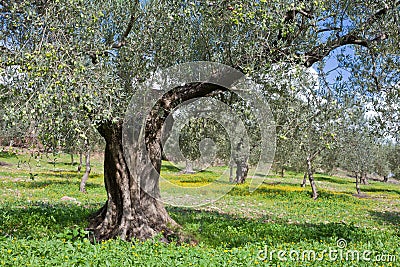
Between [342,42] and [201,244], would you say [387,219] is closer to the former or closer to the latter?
[342,42]

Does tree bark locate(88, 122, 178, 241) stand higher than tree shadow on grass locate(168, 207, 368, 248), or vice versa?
tree bark locate(88, 122, 178, 241)

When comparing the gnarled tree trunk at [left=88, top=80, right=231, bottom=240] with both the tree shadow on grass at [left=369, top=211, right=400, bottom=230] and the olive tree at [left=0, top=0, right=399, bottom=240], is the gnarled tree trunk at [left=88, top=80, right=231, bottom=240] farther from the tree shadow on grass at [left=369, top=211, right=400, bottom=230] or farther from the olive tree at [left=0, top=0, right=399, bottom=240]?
the tree shadow on grass at [left=369, top=211, right=400, bottom=230]

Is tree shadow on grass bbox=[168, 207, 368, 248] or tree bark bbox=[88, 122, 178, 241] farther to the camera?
tree shadow on grass bbox=[168, 207, 368, 248]

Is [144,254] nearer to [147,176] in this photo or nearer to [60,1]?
[147,176]

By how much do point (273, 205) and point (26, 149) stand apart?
63.8ft

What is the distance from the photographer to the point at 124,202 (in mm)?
11227

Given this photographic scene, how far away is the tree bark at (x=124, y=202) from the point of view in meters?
11.1

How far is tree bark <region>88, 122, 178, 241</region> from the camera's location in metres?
11.1

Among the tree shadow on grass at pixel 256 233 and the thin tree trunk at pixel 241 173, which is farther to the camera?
the thin tree trunk at pixel 241 173

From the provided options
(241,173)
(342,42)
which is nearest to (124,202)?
(342,42)

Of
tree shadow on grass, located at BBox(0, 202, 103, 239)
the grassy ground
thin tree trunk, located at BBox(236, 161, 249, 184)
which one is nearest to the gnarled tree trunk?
the grassy ground

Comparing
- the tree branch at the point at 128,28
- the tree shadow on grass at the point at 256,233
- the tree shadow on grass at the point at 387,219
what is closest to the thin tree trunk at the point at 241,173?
the tree shadow on grass at the point at 387,219

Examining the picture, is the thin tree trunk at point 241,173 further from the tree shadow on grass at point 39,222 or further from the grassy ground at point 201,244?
the tree shadow on grass at point 39,222

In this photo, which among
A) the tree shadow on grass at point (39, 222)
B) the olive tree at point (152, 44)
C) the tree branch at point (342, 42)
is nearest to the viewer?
the olive tree at point (152, 44)
